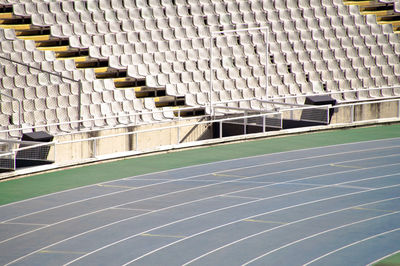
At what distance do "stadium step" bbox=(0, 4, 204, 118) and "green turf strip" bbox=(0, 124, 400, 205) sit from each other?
10.5ft

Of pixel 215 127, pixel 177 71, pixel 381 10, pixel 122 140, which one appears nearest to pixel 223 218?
pixel 122 140

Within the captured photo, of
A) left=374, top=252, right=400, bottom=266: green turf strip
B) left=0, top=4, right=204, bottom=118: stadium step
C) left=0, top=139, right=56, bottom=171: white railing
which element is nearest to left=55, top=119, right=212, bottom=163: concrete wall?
left=0, top=139, right=56, bottom=171: white railing

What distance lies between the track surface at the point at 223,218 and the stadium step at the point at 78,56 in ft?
14.4

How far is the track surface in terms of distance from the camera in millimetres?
7730

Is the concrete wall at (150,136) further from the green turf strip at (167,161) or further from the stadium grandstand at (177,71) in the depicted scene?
the green turf strip at (167,161)

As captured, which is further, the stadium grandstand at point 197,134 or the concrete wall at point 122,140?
the concrete wall at point 122,140

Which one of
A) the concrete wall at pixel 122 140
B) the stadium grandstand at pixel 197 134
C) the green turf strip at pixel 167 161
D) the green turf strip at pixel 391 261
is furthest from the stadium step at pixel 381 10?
the green turf strip at pixel 391 261

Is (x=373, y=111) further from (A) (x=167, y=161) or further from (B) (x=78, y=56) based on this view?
(B) (x=78, y=56)

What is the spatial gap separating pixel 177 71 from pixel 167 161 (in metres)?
4.49

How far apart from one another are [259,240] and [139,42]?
901 centimetres

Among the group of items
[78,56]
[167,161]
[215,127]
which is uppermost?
[78,56]

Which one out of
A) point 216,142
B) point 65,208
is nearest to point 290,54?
point 216,142

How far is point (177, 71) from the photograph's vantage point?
16.5 meters

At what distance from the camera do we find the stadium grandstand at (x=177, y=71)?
45.9 feet
